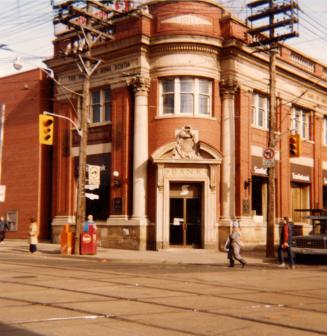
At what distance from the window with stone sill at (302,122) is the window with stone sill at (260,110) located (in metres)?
2.82

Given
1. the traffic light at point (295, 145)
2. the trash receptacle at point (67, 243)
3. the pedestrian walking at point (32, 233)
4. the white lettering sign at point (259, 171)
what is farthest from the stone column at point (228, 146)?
the pedestrian walking at point (32, 233)

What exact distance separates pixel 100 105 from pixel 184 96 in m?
5.15

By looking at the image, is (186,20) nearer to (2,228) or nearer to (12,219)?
(2,228)

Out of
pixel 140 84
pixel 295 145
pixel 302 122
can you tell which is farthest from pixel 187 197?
pixel 302 122

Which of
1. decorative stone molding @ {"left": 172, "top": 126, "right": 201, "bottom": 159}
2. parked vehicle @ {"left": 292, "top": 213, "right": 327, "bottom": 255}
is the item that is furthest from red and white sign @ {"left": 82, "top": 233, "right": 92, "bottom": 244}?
parked vehicle @ {"left": 292, "top": 213, "right": 327, "bottom": 255}

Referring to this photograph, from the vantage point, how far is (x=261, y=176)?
32562mm

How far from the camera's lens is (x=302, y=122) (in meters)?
37.0

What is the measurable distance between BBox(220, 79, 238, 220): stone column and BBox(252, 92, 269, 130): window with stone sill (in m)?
2.27

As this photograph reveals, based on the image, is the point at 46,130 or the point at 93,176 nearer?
the point at 46,130

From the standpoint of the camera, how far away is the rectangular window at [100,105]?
32.3m

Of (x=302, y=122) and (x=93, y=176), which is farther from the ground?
(x=302, y=122)

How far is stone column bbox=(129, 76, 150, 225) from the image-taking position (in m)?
29.6

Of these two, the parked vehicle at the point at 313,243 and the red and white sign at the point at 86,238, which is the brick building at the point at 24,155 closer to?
the red and white sign at the point at 86,238

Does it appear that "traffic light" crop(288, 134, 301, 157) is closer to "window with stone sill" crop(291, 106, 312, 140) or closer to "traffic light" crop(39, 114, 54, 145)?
"traffic light" crop(39, 114, 54, 145)
